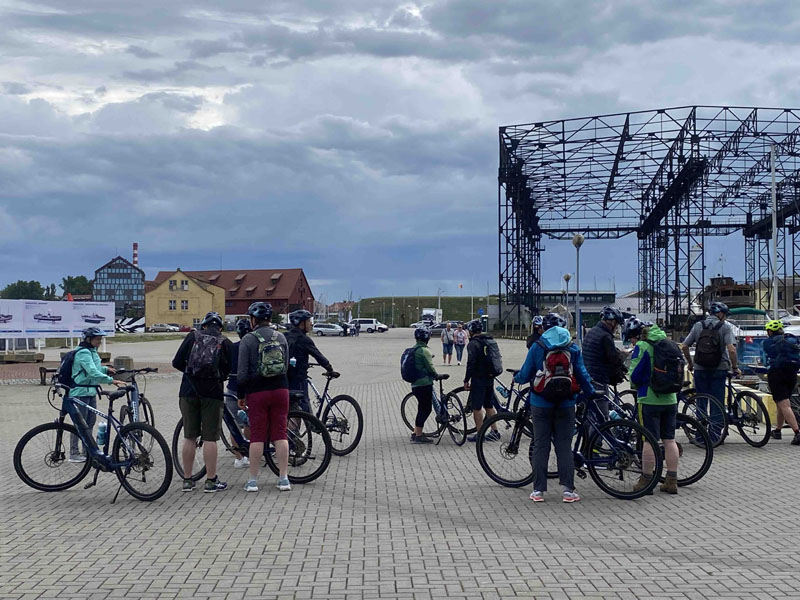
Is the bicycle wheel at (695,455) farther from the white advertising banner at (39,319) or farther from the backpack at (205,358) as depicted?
the white advertising banner at (39,319)

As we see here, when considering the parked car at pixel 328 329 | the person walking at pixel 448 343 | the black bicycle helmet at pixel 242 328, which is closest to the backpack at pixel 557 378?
the black bicycle helmet at pixel 242 328

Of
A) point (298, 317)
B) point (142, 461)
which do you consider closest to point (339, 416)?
point (298, 317)

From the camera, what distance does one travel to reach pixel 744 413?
35.9 ft

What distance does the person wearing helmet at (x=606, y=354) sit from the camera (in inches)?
348

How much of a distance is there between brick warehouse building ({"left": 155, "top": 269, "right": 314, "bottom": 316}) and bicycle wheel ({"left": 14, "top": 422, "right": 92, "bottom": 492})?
336ft

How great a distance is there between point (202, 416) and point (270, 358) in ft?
2.92

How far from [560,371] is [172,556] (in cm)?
361

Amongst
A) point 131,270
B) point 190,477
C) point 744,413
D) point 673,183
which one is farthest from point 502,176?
point 131,270

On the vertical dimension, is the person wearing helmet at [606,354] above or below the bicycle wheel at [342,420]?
above

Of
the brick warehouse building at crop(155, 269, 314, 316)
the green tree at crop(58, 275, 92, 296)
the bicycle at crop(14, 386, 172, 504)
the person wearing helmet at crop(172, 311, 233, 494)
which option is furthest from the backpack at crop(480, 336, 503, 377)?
the green tree at crop(58, 275, 92, 296)

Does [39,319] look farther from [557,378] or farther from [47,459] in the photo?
[557,378]

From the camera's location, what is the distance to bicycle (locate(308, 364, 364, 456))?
1020 centimetres

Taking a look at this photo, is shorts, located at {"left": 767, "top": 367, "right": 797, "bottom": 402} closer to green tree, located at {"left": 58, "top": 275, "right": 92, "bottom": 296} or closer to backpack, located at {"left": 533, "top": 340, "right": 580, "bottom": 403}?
backpack, located at {"left": 533, "top": 340, "right": 580, "bottom": 403}

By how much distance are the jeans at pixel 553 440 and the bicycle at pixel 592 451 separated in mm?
387
